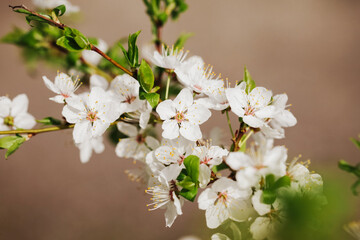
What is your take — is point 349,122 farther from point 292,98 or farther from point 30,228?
point 30,228

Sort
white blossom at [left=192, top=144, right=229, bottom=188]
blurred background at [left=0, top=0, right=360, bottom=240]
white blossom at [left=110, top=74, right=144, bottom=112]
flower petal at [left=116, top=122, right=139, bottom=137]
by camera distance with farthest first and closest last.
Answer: blurred background at [left=0, top=0, right=360, bottom=240], flower petal at [left=116, top=122, right=139, bottom=137], white blossom at [left=110, top=74, right=144, bottom=112], white blossom at [left=192, top=144, right=229, bottom=188]

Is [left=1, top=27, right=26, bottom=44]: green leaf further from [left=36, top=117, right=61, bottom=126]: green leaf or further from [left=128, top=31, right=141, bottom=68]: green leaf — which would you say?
[left=128, top=31, right=141, bottom=68]: green leaf

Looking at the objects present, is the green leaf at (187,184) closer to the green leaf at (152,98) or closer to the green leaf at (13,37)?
the green leaf at (152,98)

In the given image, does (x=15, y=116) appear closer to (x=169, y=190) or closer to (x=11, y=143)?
(x=11, y=143)

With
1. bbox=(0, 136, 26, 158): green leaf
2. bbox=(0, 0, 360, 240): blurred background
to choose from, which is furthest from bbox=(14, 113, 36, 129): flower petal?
bbox=(0, 0, 360, 240): blurred background

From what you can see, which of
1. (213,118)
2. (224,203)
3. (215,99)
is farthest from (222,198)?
(213,118)

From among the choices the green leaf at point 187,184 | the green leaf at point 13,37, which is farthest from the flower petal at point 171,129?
the green leaf at point 13,37

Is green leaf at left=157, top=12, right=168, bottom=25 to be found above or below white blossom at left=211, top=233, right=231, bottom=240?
above
